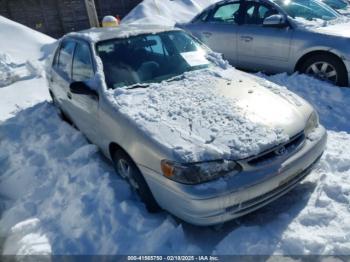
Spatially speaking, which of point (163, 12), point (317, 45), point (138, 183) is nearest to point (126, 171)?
point (138, 183)

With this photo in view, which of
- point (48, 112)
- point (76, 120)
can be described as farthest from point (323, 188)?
point (48, 112)

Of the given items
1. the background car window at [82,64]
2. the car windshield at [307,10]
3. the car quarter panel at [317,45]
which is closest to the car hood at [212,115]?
the background car window at [82,64]

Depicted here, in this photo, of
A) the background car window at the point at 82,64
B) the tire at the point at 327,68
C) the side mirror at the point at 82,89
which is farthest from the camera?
the tire at the point at 327,68

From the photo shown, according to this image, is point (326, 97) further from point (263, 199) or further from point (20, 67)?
point (20, 67)

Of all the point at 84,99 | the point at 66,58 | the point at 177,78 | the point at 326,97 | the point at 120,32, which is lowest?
the point at 326,97

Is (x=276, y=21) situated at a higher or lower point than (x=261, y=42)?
higher

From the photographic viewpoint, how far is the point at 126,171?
3248 mm

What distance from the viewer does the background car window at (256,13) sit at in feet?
19.6

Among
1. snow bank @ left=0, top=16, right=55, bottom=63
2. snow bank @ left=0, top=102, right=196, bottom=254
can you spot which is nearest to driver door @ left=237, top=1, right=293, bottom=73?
snow bank @ left=0, top=102, right=196, bottom=254

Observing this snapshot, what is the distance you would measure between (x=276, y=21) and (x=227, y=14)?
4.12 feet

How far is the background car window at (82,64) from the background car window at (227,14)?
3.41m

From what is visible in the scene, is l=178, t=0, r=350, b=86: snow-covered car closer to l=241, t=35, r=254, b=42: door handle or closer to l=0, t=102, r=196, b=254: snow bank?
l=241, t=35, r=254, b=42: door handle

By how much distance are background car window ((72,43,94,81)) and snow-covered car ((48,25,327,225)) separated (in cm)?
1

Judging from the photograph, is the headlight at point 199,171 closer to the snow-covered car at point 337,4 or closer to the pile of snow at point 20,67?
the pile of snow at point 20,67
